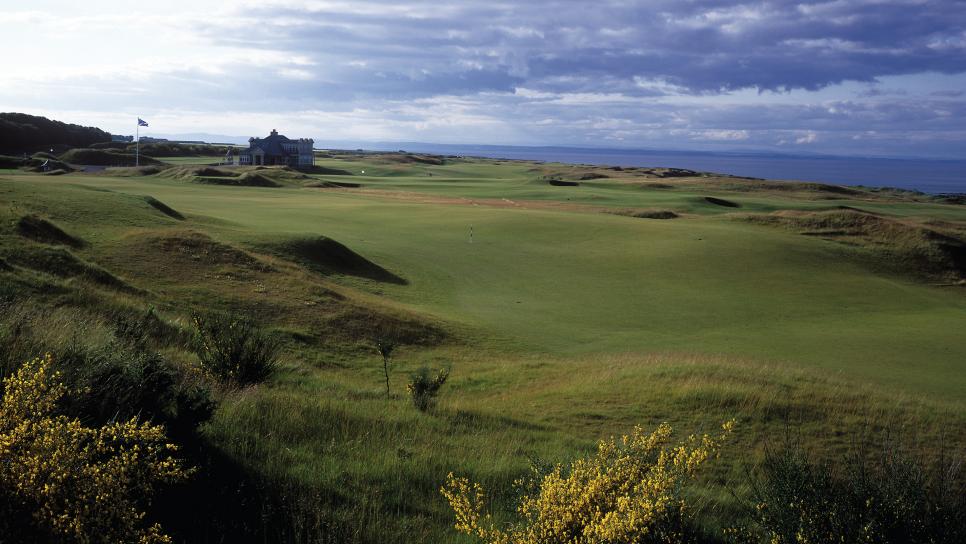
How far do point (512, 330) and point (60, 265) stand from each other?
11.6 m

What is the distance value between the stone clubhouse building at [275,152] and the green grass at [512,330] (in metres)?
71.8

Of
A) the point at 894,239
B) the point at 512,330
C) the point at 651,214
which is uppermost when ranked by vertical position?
the point at 651,214

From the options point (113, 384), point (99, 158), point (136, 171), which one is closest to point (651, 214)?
point (113, 384)

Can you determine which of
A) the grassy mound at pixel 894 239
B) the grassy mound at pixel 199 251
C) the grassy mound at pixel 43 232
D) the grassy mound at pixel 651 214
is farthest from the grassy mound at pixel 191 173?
the grassy mound at pixel 894 239

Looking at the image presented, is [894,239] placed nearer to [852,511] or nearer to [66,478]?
[852,511]

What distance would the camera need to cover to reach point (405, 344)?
1742cm

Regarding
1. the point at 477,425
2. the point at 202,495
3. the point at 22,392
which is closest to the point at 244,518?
the point at 202,495

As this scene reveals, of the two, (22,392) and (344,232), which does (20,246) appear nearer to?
(22,392)

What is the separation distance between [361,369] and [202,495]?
9763 millimetres

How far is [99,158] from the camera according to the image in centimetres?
9475

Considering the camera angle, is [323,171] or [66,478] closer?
[66,478]

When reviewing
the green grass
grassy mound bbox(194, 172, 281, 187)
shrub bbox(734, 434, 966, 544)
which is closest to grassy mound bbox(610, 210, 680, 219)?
the green grass

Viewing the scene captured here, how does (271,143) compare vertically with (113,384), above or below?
above

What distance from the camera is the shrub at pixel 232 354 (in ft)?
33.3
